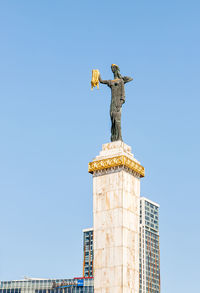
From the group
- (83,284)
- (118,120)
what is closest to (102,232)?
(118,120)

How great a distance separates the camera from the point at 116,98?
42.3 metres

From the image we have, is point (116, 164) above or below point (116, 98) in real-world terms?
below

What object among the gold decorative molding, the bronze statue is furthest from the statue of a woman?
the gold decorative molding

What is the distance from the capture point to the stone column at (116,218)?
1481 inches

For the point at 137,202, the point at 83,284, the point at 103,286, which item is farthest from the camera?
the point at 83,284

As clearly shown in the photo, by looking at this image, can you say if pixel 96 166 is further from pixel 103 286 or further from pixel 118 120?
pixel 103 286

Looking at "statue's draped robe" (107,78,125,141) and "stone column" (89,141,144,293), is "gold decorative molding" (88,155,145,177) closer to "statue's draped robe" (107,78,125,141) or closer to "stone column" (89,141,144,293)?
"stone column" (89,141,144,293)

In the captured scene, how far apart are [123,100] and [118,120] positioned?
1716 millimetres

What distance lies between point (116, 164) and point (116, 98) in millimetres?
5714

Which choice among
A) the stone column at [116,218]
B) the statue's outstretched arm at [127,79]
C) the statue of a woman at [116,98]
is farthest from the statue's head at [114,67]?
the stone column at [116,218]

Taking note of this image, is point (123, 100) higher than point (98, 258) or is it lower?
higher

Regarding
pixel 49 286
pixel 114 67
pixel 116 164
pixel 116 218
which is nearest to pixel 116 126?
pixel 116 164

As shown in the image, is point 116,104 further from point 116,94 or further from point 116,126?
point 116,126

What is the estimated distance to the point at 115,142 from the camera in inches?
1622
